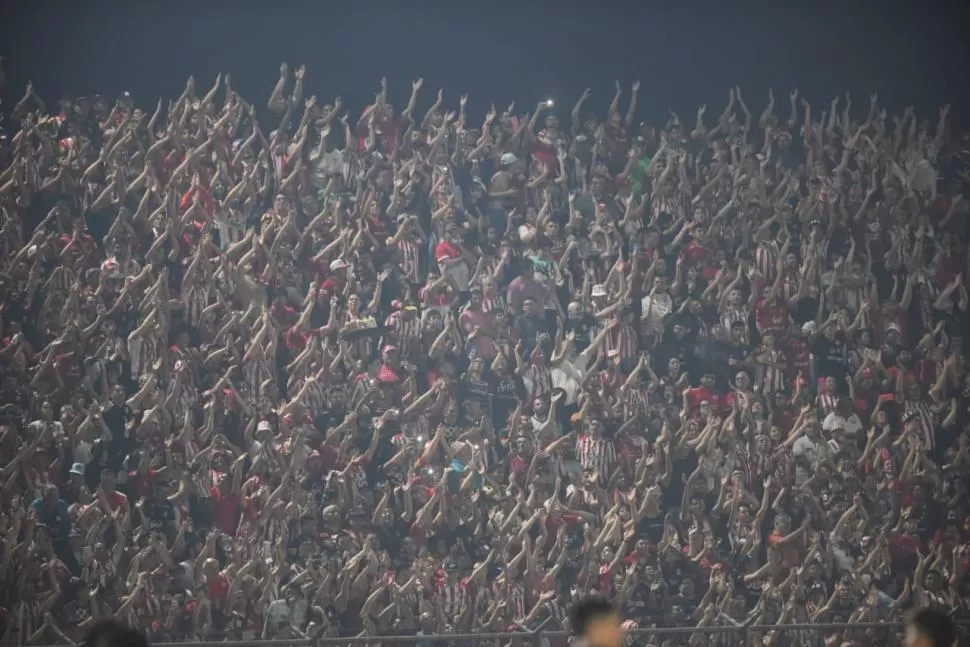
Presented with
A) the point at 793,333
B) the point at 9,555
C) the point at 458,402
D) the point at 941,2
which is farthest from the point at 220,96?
the point at 941,2

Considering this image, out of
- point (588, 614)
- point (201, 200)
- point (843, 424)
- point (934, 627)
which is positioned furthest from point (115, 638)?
point (843, 424)

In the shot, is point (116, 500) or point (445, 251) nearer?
point (116, 500)

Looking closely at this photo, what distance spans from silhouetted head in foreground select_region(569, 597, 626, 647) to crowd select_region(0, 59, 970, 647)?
6.37 m

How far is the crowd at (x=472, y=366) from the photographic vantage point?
11242 mm

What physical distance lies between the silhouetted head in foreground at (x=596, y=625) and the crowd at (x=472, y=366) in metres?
6.37

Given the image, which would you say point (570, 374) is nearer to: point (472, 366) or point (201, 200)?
point (472, 366)

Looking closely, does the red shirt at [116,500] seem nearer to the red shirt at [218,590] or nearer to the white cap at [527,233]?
the red shirt at [218,590]

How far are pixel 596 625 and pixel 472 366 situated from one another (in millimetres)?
8126

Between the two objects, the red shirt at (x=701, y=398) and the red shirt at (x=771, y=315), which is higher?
the red shirt at (x=771, y=315)

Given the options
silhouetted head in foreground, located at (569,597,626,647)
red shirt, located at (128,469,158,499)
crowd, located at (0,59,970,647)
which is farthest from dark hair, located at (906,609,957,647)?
red shirt, located at (128,469,158,499)

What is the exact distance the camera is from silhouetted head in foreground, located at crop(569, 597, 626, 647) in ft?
13.2

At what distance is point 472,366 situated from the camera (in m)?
12.1

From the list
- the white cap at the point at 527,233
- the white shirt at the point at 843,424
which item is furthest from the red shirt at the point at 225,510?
the white shirt at the point at 843,424

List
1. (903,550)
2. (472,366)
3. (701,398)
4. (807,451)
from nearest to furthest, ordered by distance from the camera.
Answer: (903,550)
(472,366)
(807,451)
(701,398)
